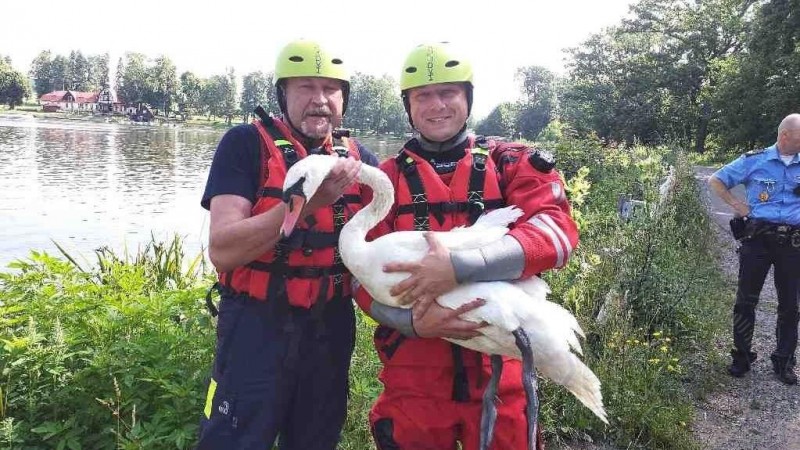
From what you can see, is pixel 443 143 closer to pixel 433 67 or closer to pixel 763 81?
pixel 433 67

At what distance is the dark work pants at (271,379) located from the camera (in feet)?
9.29

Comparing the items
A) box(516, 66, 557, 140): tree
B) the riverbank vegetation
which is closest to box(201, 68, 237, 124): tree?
box(516, 66, 557, 140): tree

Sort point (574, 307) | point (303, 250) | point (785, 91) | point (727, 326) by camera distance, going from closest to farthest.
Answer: point (303, 250) → point (574, 307) → point (727, 326) → point (785, 91)

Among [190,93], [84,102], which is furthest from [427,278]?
[84,102]

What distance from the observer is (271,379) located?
2.86 m

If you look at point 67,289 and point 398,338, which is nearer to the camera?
point 398,338

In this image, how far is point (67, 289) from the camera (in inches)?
171

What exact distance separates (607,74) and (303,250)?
5982 cm

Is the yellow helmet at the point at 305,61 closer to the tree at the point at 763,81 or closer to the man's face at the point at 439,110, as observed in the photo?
the man's face at the point at 439,110

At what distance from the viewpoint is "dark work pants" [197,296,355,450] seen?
111 inches

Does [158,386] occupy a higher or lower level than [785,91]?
lower

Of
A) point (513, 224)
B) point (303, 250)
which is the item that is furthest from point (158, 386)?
point (513, 224)

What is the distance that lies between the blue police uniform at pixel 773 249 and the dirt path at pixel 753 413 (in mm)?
302

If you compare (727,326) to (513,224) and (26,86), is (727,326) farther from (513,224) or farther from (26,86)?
(26,86)
